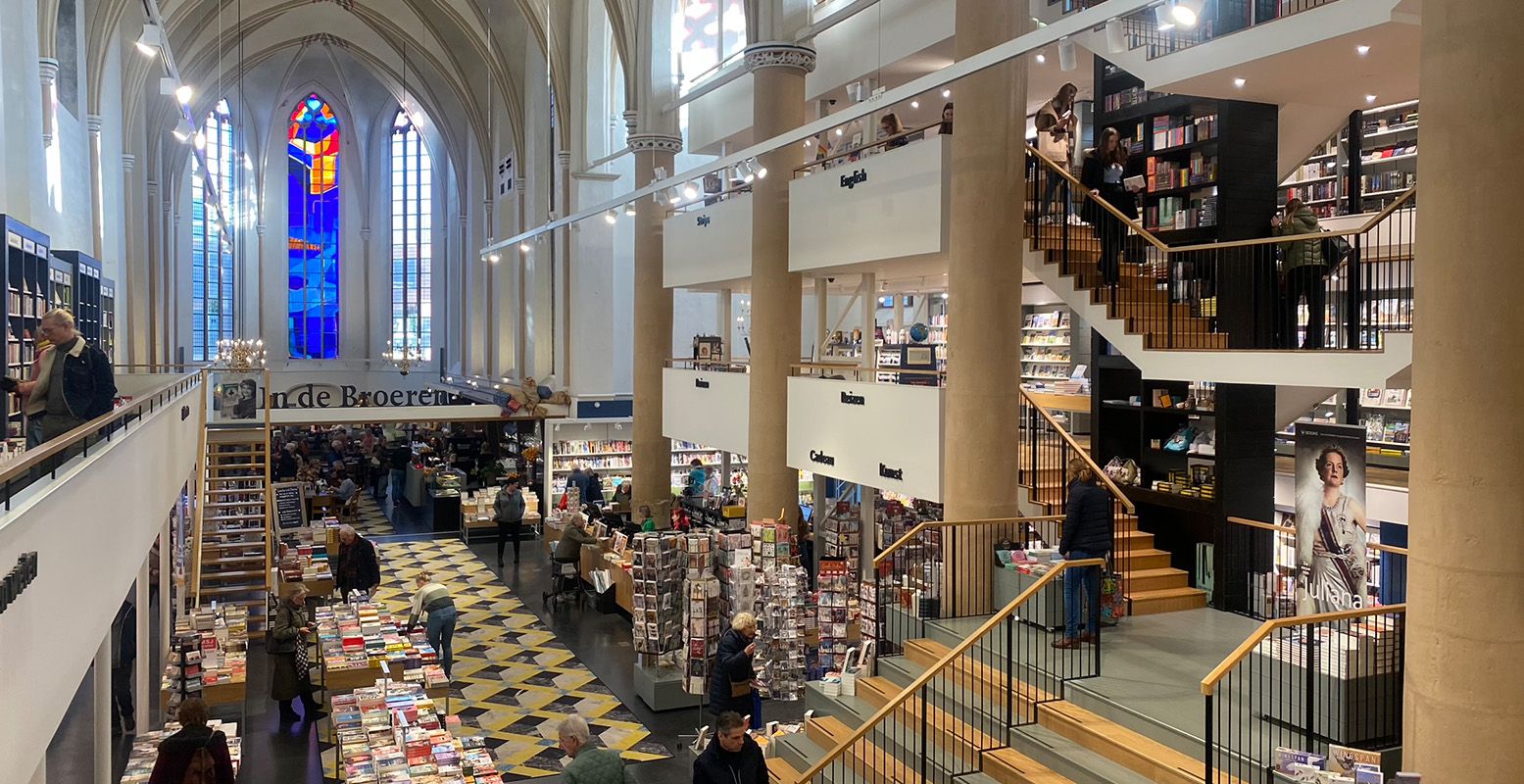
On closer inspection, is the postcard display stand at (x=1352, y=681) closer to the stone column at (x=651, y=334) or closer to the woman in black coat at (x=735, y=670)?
the woman in black coat at (x=735, y=670)

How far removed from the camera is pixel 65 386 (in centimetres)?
598

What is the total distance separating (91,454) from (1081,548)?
22.1 feet

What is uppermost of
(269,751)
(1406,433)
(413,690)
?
(1406,433)

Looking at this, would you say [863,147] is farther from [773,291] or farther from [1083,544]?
[1083,544]

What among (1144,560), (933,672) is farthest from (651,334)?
(933,672)

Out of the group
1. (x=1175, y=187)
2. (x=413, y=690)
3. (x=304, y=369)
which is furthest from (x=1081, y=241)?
(x=304, y=369)

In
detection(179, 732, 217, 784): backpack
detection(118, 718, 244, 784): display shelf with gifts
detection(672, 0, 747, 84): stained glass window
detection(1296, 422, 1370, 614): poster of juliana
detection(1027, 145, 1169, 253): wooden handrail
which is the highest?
detection(672, 0, 747, 84): stained glass window

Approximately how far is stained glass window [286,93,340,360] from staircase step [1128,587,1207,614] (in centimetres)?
3382

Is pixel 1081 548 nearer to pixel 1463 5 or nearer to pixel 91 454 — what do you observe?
pixel 1463 5

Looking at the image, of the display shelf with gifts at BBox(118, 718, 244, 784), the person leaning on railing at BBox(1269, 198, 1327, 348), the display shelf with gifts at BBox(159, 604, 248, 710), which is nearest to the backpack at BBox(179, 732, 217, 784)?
the display shelf with gifts at BBox(118, 718, 244, 784)

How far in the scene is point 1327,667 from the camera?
6484 millimetres

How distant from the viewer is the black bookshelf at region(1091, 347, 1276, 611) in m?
9.83

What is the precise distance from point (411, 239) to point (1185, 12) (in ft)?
117

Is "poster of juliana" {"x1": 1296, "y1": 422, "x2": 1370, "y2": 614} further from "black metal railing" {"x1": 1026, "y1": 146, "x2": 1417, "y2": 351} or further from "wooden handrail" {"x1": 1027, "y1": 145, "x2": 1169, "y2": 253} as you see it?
"wooden handrail" {"x1": 1027, "y1": 145, "x2": 1169, "y2": 253}
